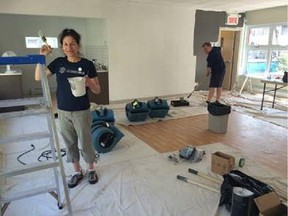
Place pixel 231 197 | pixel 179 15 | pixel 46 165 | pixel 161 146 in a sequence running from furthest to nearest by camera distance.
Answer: pixel 179 15 < pixel 161 146 < pixel 231 197 < pixel 46 165

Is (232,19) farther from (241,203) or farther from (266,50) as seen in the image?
(241,203)

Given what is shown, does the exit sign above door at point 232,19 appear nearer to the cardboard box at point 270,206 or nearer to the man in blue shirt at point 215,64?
the man in blue shirt at point 215,64

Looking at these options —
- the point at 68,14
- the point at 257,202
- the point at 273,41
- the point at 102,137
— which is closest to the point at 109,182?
the point at 102,137

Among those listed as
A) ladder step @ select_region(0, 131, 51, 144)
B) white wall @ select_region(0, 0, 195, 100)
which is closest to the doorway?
white wall @ select_region(0, 0, 195, 100)

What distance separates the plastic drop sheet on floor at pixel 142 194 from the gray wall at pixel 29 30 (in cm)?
414

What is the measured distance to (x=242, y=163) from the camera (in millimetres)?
2920

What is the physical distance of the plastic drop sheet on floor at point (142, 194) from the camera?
2152mm

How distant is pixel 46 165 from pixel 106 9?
461cm

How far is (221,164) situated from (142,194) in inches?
37.1

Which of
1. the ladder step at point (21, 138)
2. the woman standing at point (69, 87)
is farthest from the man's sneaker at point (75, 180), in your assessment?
the ladder step at point (21, 138)

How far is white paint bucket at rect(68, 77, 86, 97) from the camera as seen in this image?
6.61 feet

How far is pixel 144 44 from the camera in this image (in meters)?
6.27

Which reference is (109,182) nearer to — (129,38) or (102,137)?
(102,137)

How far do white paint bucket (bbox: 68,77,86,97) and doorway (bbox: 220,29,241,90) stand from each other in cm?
686
